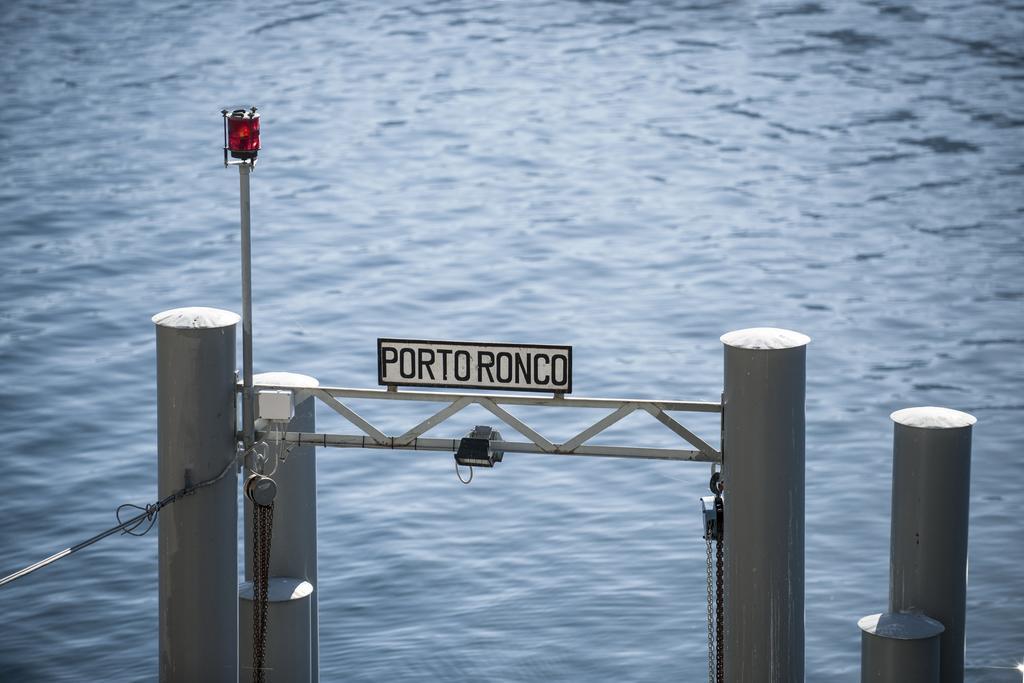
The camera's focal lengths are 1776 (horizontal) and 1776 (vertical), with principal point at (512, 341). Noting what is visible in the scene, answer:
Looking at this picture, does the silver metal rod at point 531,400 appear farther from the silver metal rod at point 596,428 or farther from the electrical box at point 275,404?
the electrical box at point 275,404

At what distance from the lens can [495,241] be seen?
4131 cm

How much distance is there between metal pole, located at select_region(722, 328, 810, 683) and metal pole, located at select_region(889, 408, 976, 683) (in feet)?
5.73

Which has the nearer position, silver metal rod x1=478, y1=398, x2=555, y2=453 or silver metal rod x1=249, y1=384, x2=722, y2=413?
silver metal rod x1=249, y1=384, x2=722, y2=413

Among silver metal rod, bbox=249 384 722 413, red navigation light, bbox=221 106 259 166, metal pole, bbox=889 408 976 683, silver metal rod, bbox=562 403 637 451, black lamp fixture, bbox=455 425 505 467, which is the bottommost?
metal pole, bbox=889 408 976 683

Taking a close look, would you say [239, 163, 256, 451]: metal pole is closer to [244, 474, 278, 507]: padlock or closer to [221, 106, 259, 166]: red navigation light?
[221, 106, 259, 166]: red navigation light

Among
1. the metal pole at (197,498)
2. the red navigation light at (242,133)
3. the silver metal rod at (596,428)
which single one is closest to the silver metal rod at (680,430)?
the silver metal rod at (596,428)

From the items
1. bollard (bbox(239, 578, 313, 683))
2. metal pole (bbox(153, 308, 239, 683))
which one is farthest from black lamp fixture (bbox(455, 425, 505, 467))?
bollard (bbox(239, 578, 313, 683))

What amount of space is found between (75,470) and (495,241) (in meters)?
15.5

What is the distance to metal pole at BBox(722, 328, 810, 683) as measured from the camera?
13.5m

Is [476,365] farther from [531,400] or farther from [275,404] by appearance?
[275,404]

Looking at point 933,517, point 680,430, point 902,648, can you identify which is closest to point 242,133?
point 680,430

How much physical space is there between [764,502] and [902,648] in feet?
7.62

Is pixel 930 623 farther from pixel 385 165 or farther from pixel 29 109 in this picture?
pixel 29 109

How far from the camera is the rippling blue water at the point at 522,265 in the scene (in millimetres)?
24000
